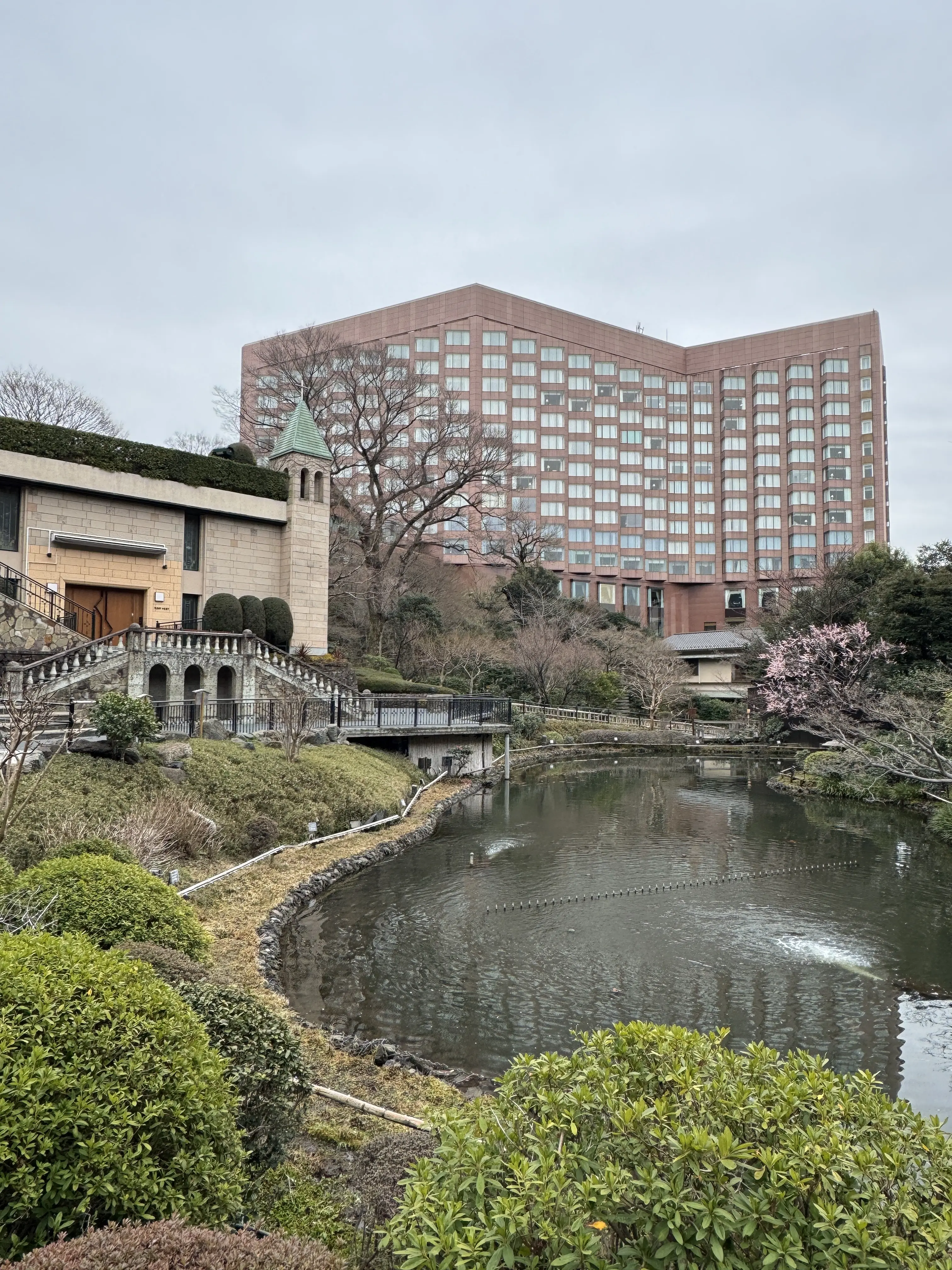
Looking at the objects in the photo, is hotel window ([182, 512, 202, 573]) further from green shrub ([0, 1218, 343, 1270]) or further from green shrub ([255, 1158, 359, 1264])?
green shrub ([0, 1218, 343, 1270])

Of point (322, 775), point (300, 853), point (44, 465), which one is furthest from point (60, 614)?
point (300, 853)

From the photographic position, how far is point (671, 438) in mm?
79062

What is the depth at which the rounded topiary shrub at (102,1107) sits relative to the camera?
335 centimetres

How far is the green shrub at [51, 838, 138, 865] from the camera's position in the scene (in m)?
8.97

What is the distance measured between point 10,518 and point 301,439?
1072 cm

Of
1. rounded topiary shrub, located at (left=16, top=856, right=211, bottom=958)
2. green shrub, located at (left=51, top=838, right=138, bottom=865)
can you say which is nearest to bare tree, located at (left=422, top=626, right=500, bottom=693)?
green shrub, located at (left=51, top=838, right=138, bottom=865)

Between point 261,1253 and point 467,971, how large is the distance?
7873mm

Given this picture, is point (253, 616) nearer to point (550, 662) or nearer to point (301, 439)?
point (301, 439)

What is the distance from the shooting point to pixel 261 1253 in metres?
3.08

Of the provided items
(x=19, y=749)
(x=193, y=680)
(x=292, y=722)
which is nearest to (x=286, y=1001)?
(x=19, y=749)

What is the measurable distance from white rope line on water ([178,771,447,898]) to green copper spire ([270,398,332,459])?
593 inches

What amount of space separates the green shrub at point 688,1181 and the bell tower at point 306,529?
88.4 ft

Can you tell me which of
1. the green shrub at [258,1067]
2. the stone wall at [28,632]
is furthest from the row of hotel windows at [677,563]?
the green shrub at [258,1067]

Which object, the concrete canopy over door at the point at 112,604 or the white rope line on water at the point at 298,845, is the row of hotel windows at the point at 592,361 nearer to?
the concrete canopy over door at the point at 112,604
